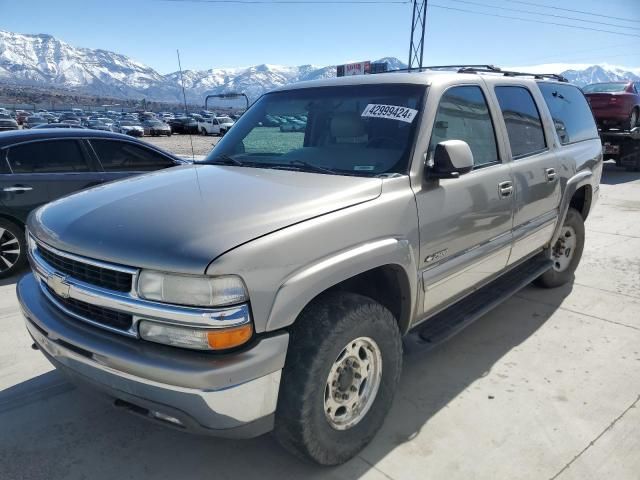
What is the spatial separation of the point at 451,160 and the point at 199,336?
158 centimetres

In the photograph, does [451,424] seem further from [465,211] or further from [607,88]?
[607,88]

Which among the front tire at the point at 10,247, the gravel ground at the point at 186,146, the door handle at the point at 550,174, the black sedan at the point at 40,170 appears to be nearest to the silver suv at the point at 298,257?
the door handle at the point at 550,174

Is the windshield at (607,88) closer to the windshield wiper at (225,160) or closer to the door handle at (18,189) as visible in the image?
the windshield wiper at (225,160)

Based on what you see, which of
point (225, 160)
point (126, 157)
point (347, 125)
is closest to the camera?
point (347, 125)

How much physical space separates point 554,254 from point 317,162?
9.74 ft

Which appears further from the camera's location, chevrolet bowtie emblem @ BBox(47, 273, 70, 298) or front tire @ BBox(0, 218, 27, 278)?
front tire @ BBox(0, 218, 27, 278)

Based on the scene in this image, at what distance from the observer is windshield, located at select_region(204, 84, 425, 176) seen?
2838 millimetres

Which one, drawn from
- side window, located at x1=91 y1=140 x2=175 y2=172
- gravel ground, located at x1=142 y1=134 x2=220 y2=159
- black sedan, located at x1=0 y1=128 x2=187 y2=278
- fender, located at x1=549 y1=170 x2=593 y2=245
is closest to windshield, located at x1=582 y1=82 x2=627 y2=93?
fender, located at x1=549 y1=170 x2=593 y2=245

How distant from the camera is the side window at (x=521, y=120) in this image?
3611 mm

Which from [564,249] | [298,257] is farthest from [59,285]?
[564,249]

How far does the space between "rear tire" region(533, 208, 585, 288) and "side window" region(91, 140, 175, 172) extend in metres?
4.68

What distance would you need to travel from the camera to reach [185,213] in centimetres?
218

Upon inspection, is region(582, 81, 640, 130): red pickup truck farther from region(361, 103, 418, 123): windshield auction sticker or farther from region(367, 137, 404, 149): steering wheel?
region(367, 137, 404, 149): steering wheel

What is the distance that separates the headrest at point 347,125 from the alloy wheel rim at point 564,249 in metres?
2.68
